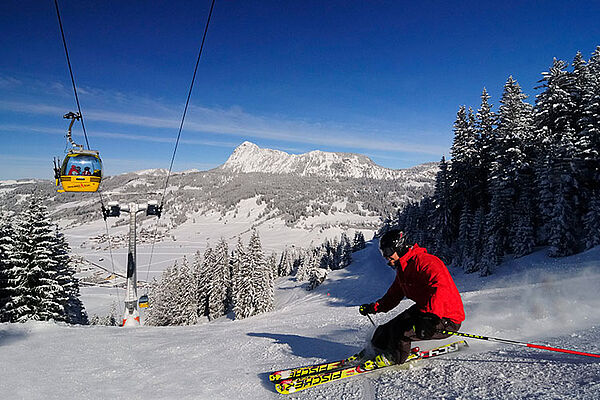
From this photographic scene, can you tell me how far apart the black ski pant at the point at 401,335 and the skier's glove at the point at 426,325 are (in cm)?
6

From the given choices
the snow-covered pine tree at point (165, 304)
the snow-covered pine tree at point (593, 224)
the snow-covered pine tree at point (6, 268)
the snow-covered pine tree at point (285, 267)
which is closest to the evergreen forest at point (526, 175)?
the snow-covered pine tree at point (593, 224)

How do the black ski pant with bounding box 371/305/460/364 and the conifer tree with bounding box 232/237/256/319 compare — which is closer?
the black ski pant with bounding box 371/305/460/364

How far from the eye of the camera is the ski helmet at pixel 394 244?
4566 mm

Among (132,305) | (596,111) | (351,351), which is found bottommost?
(132,305)

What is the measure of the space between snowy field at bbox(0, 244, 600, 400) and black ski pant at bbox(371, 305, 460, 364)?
0.93 feet

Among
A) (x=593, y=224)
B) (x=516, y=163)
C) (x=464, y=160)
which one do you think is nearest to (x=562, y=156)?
(x=516, y=163)

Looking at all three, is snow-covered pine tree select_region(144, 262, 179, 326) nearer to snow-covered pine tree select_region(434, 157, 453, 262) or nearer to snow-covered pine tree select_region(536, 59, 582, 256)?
snow-covered pine tree select_region(434, 157, 453, 262)

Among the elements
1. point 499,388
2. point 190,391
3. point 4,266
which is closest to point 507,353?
point 499,388

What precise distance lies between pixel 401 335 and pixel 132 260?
1351 centimetres

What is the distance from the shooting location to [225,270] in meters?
47.3

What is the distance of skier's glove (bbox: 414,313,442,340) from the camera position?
13.0 feet

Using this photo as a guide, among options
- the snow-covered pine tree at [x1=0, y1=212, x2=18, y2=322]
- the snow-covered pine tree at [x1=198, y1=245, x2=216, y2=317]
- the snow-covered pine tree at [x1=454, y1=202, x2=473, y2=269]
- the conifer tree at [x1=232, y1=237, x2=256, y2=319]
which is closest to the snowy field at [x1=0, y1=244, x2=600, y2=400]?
the snow-covered pine tree at [x1=0, y1=212, x2=18, y2=322]

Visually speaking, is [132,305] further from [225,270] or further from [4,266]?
[225,270]

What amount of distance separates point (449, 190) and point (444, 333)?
38532 mm
